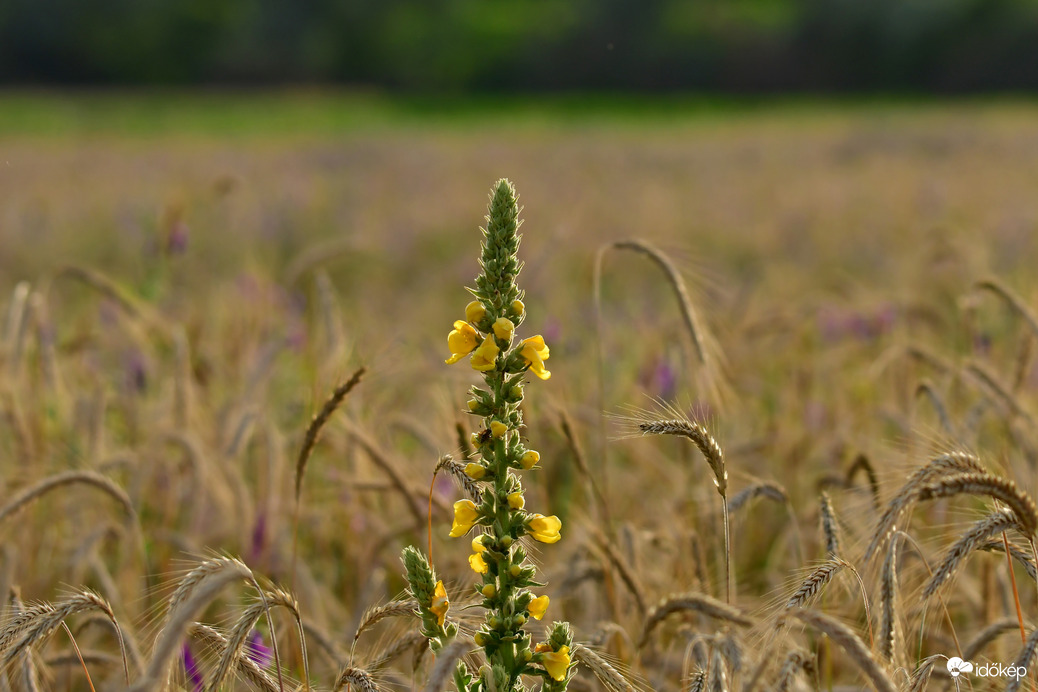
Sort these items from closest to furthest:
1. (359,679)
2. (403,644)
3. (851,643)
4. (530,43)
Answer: (851,643) < (359,679) < (403,644) < (530,43)

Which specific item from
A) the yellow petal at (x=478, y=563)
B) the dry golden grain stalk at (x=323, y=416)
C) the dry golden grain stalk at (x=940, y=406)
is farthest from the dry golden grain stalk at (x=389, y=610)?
the dry golden grain stalk at (x=940, y=406)

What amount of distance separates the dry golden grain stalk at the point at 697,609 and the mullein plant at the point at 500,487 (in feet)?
0.67

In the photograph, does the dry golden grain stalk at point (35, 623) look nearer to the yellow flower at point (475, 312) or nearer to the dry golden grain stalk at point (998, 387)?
the yellow flower at point (475, 312)

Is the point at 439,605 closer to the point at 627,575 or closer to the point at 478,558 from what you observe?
the point at 478,558

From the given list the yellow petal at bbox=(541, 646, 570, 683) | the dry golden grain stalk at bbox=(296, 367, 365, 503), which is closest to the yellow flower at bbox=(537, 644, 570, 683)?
the yellow petal at bbox=(541, 646, 570, 683)

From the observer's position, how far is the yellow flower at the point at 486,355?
1.09 metres

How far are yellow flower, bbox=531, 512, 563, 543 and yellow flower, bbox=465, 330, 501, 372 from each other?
199 millimetres

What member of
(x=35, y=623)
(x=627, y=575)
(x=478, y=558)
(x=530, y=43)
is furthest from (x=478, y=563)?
(x=530, y=43)

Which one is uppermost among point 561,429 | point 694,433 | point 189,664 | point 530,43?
point 530,43

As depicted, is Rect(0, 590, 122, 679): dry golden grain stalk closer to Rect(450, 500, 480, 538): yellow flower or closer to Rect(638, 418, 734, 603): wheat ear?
Rect(450, 500, 480, 538): yellow flower

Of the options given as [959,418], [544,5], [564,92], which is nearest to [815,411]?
[959,418]

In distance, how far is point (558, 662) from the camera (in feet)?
3.63

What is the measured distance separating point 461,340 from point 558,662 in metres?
0.41

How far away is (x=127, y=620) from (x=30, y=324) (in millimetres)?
1183
